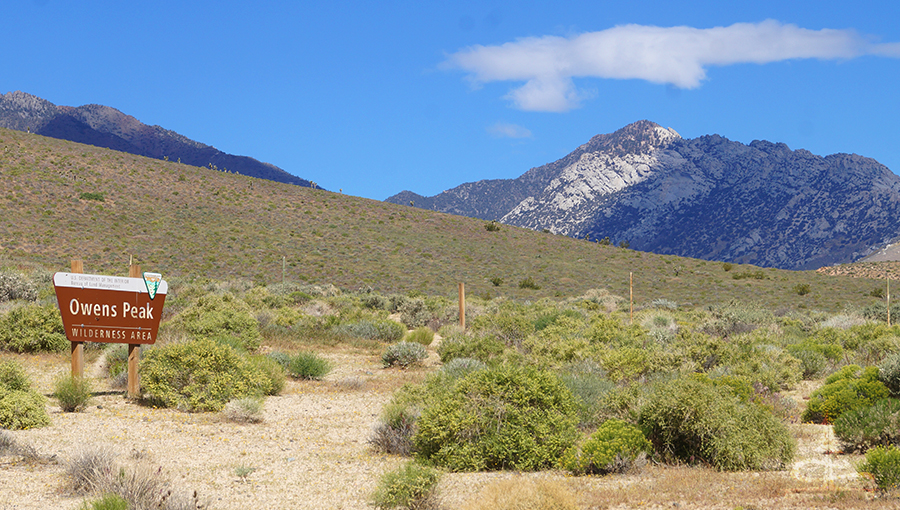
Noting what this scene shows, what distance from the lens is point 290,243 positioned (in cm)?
5206

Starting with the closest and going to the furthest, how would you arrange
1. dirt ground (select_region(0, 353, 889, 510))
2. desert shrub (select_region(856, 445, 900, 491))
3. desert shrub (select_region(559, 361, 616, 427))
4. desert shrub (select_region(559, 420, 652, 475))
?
desert shrub (select_region(856, 445, 900, 491))
dirt ground (select_region(0, 353, 889, 510))
desert shrub (select_region(559, 420, 652, 475))
desert shrub (select_region(559, 361, 616, 427))

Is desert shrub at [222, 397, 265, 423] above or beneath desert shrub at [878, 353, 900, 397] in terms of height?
beneath

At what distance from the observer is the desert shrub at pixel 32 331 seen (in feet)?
51.9

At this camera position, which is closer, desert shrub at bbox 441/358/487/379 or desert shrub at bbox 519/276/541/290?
desert shrub at bbox 441/358/487/379

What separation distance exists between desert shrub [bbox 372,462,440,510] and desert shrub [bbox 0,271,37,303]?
68.9ft

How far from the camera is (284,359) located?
1525cm

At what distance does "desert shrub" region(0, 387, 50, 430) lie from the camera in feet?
30.3

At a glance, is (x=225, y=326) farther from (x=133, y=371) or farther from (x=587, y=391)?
(x=587, y=391)

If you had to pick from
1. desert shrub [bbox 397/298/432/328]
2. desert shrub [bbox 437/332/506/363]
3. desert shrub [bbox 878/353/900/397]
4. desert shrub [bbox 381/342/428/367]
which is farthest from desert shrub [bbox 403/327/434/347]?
desert shrub [bbox 878/353/900/397]

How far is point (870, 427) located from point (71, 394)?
10.9m

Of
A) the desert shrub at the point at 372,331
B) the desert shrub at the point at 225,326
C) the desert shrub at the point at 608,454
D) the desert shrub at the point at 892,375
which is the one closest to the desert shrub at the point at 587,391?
the desert shrub at the point at 608,454

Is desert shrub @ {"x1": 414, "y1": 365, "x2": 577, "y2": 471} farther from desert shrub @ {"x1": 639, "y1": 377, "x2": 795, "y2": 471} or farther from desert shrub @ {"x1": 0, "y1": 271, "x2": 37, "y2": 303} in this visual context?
desert shrub @ {"x1": 0, "y1": 271, "x2": 37, "y2": 303}

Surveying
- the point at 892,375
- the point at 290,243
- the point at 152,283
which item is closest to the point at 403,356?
the point at 152,283

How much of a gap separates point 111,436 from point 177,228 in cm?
4466
